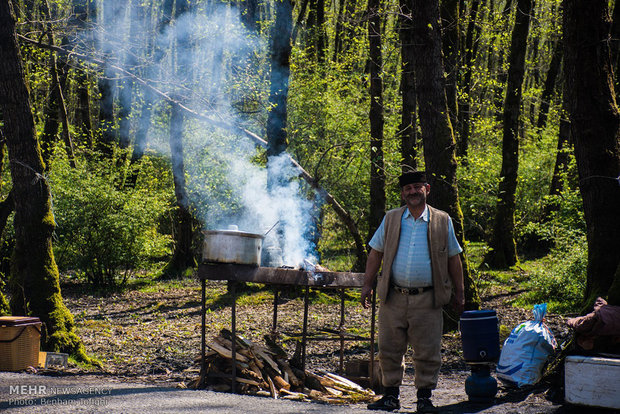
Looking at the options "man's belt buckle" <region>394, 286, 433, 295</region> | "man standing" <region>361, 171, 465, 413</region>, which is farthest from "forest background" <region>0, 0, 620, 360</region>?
"man's belt buckle" <region>394, 286, 433, 295</region>

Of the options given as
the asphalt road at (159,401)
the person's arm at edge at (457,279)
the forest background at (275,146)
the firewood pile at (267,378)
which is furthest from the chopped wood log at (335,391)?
the forest background at (275,146)

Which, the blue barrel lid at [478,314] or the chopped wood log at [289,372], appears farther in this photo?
the chopped wood log at [289,372]

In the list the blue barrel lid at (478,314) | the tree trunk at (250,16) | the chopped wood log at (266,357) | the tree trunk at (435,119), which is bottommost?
the chopped wood log at (266,357)

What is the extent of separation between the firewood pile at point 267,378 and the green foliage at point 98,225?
9948mm

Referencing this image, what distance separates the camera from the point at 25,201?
8.77m

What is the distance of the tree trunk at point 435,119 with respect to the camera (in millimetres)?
10023

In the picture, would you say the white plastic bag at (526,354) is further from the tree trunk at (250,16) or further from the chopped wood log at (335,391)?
the tree trunk at (250,16)

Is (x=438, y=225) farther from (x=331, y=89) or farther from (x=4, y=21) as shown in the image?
(x=331, y=89)

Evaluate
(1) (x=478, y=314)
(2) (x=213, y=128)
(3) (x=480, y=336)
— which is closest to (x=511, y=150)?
(2) (x=213, y=128)

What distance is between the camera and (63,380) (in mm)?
7125

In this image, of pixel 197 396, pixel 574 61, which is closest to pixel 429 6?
pixel 574 61

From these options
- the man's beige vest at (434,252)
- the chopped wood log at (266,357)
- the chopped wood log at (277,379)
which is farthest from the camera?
the chopped wood log at (266,357)

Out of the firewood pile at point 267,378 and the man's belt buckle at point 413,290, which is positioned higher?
the man's belt buckle at point 413,290

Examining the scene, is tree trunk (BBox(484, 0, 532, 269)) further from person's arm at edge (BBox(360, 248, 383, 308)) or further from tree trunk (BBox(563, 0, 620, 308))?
person's arm at edge (BBox(360, 248, 383, 308))
